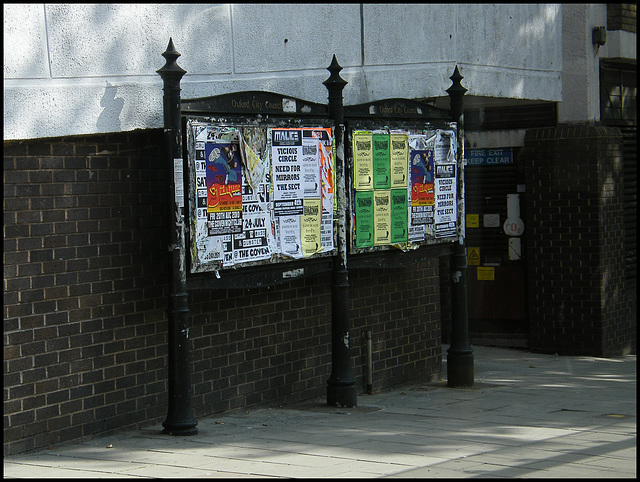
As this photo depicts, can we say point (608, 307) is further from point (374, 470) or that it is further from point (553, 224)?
point (374, 470)

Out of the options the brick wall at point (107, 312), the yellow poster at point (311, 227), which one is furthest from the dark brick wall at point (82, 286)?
the yellow poster at point (311, 227)

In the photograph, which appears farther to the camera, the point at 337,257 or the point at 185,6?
the point at 337,257

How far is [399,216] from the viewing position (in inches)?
416

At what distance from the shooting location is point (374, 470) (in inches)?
275

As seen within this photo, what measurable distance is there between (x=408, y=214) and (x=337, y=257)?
128 centimetres

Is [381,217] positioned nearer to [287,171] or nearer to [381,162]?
[381,162]

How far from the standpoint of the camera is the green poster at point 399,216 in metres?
10.5

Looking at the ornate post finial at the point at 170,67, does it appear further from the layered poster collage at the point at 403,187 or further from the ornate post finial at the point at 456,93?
the ornate post finial at the point at 456,93

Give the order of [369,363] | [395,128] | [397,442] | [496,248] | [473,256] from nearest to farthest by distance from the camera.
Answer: [397,442]
[395,128]
[369,363]
[496,248]
[473,256]

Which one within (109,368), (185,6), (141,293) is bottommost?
(109,368)

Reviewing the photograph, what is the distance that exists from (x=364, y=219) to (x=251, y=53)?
1.94m

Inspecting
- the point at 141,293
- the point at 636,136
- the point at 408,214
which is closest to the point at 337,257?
Answer: the point at 408,214

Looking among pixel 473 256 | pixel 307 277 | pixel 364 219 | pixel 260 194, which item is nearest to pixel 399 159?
pixel 364 219

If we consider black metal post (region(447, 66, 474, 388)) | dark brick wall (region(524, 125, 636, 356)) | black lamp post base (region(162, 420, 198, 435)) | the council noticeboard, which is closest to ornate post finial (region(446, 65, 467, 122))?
black metal post (region(447, 66, 474, 388))
